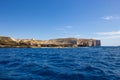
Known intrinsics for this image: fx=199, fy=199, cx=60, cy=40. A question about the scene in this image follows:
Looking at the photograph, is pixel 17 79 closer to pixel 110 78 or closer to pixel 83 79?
pixel 83 79

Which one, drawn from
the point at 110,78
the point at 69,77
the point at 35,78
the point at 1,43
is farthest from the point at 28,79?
the point at 1,43

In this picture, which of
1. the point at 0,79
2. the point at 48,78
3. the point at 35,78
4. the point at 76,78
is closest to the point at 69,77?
the point at 76,78

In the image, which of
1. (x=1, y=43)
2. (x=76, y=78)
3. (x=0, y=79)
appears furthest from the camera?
(x=1, y=43)

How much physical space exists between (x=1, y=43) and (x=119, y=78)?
193 metres

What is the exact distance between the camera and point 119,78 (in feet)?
48.1

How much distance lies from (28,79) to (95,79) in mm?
4777

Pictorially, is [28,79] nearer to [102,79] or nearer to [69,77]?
[69,77]

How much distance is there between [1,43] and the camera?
198 m

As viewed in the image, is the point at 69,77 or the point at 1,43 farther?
the point at 1,43

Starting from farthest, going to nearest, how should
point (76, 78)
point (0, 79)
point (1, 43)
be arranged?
point (1, 43), point (76, 78), point (0, 79)

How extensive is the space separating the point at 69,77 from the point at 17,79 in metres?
3.85

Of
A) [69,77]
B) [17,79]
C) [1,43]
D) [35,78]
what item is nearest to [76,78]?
[69,77]

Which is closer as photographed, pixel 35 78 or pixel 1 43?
pixel 35 78

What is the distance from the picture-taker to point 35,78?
47.1 ft
